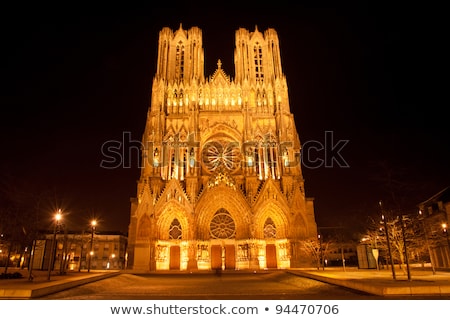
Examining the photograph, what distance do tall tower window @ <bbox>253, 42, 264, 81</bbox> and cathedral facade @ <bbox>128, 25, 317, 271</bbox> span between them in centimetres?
15

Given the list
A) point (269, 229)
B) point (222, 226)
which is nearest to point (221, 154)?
point (222, 226)

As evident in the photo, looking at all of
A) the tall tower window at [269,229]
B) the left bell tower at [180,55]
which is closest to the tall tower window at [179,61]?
the left bell tower at [180,55]

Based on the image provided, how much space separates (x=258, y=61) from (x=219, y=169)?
67.5 ft

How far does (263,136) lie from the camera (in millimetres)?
40938

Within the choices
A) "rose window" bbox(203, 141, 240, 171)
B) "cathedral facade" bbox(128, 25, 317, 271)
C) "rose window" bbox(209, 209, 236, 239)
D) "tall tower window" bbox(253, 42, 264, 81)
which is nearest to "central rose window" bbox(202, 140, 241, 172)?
"rose window" bbox(203, 141, 240, 171)

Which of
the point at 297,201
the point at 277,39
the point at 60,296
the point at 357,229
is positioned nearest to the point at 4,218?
the point at 60,296

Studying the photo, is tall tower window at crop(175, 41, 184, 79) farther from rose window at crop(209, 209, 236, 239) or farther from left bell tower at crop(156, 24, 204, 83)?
rose window at crop(209, 209, 236, 239)

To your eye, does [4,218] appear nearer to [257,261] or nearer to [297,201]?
[257,261]

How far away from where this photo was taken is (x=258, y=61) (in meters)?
48.0

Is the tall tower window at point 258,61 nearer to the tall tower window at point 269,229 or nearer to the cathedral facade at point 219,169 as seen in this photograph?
the cathedral facade at point 219,169

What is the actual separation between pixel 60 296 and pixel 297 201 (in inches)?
1091

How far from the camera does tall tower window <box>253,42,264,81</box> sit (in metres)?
46.5

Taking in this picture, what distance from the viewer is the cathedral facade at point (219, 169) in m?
34.1
